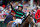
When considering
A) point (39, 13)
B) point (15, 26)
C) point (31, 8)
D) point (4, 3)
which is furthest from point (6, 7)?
point (15, 26)

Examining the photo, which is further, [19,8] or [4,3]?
[4,3]

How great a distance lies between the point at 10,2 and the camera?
6.30 metres

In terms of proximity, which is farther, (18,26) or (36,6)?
(36,6)

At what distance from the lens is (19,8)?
506 cm

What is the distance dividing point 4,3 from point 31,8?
52.4 inches

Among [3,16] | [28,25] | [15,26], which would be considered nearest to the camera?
[28,25]

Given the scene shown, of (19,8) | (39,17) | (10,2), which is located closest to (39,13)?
(39,17)

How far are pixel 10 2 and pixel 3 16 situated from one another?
751mm

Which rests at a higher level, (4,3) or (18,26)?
(4,3)

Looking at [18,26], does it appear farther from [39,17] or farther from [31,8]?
[31,8]

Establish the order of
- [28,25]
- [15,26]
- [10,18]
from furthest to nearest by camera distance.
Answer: [10,18], [15,26], [28,25]

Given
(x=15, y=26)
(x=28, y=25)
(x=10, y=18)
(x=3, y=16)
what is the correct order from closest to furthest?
(x=28, y=25), (x=15, y=26), (x=10, y=18), (x=3, y=16)

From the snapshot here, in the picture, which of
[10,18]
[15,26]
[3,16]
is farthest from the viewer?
[3,16]

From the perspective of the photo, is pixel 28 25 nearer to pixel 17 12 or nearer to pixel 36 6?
pixel 17 12
